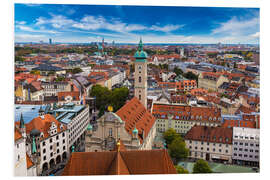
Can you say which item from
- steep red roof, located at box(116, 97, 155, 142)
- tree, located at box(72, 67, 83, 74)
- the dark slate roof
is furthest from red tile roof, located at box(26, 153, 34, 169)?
tree, located at box(72, 67, 83, 74)

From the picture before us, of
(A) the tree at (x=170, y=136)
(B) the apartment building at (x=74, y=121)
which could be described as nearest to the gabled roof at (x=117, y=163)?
(A) the tree at (x=170, y=136)

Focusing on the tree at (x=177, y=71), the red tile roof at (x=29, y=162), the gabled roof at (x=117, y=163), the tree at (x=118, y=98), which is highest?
the tree at (x=177, y=71)

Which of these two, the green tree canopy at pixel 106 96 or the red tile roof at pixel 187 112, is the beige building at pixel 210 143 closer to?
the red tile roof at pixel 187 112

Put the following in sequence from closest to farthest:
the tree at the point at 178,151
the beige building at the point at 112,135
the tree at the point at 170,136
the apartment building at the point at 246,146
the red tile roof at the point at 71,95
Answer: the apartment building at the point at 246,146
the beige building at the point at 112,135
the tree at the point at 178,151
the tree at the point at 170,136
the red tile roof at the point at 71,95

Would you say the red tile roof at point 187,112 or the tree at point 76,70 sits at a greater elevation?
the tree at point 76,70

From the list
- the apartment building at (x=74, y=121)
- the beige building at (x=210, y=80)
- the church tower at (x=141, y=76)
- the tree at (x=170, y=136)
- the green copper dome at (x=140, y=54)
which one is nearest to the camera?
the tree at (x=170, y=136)
